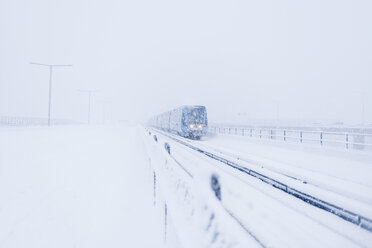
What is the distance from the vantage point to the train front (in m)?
28.6

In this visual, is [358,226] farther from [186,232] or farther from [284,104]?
[284,104]

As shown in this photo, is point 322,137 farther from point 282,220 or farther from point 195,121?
point 282,220

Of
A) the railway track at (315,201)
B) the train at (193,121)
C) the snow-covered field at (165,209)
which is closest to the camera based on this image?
the snow-covered field at (165,209)

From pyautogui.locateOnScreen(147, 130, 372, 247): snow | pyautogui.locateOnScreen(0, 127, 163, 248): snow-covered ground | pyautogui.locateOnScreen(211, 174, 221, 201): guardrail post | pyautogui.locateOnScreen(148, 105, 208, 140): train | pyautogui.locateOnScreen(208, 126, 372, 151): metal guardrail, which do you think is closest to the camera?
pyautogui.locateOnScreen(211, 174, 221, 201): guardrail post

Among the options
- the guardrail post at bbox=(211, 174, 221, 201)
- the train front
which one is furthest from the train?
the guardrail post at bbox=(211, 174, 221, 201)

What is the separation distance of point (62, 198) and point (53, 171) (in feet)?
12.2

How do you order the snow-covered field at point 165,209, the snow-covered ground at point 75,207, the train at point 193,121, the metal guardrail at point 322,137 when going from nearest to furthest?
the snow-covered field at point 165,209
the snow-covered ground at point 75,207
the metal guardrail at point 322,137
the train at point 193,121

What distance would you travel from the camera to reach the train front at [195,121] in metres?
28.6

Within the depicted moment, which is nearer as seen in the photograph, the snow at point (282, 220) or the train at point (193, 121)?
the snow at point (282, 220)

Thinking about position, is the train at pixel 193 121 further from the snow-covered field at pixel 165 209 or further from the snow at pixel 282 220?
the snow at pixel 282 220

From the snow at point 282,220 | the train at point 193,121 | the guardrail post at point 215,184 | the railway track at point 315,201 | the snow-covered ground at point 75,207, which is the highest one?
the train at point 193,121

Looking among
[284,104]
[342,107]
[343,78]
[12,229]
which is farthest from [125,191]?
[343,78]

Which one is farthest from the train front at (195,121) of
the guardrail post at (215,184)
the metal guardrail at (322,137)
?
the guardrail post at (215,184)

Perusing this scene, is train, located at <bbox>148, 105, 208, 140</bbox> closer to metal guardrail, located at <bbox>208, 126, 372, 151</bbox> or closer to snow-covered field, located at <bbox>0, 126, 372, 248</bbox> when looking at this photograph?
metal guardrail, located at <bbox>208, 126, 372, 151</bbox>
